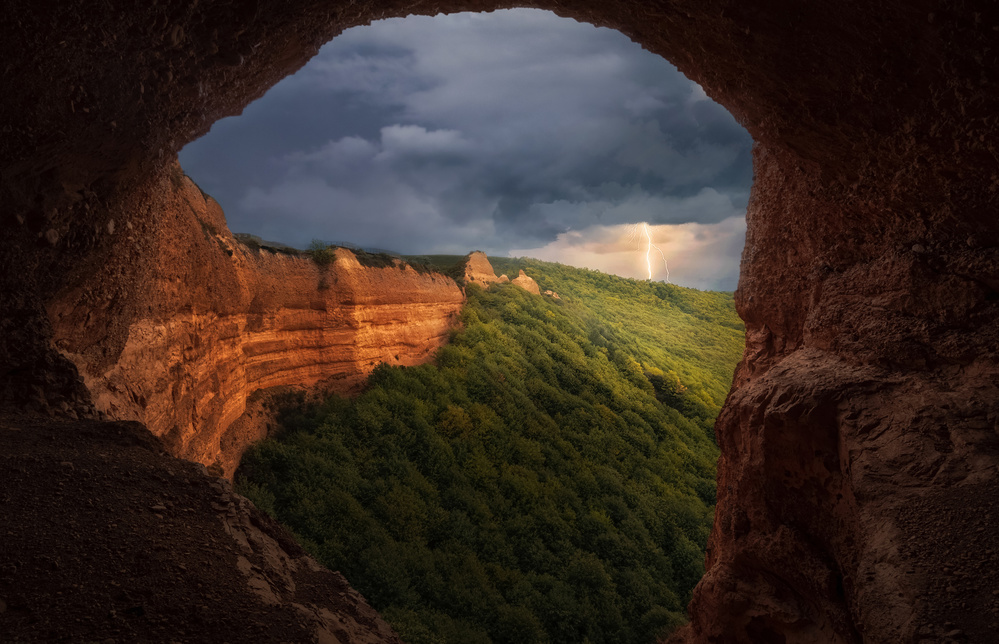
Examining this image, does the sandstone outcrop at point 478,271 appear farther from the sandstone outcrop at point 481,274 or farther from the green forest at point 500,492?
the green forest at point 500,492

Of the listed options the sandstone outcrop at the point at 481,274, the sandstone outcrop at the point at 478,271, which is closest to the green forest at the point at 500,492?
the sandstone outcrop at the point at 478,271

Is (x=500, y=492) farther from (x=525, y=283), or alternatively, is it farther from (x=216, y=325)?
(x=525, y=283)

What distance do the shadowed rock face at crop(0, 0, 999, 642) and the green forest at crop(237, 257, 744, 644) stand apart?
5.37 metres

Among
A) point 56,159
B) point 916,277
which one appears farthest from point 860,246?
point 56,159

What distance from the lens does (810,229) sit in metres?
4.28

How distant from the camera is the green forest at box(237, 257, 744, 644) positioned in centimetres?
867

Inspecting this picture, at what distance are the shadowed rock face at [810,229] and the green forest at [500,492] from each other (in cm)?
537

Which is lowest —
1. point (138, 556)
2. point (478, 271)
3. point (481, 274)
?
point (138, 556)

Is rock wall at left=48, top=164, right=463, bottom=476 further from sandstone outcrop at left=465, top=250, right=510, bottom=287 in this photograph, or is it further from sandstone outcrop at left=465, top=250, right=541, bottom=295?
sandstone outcrop at left=465, top=250, right=541, bottom=295

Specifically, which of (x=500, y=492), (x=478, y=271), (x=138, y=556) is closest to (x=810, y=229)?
(x=138, y=556)

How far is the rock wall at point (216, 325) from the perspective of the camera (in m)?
4.81

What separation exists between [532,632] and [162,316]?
804 cm

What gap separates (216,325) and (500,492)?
7521 millimetres

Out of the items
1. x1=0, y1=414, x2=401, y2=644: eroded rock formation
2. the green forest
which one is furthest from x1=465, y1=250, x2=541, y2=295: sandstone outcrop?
x1=0, y1=414, x2=401, y2=644: eroded rock formation
